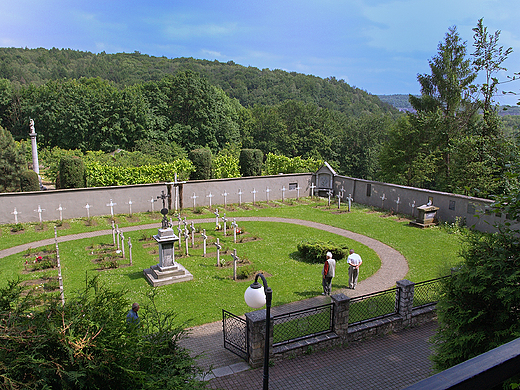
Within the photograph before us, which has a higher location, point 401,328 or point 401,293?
point 401,293

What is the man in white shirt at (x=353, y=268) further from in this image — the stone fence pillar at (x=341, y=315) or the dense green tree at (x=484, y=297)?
the dense green tree at (x=484, y=297)

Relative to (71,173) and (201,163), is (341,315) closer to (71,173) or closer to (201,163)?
(71,173)

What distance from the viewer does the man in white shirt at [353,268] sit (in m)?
13.2

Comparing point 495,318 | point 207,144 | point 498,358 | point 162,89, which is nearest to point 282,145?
point 207,144

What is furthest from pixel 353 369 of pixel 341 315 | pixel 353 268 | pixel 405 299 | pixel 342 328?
pixel 353 268

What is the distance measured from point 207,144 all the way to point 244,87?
54.4 m

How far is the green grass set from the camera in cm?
1285

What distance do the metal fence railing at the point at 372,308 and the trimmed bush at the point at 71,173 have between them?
20767 mm

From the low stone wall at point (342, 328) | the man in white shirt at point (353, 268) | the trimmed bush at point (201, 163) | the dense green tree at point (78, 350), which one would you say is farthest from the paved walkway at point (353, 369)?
the trimmed bush at point (201, 163)

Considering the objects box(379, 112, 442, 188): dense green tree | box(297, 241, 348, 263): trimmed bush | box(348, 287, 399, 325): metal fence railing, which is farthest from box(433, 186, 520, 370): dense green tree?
box(379, 112, 442, 188): dense green tree

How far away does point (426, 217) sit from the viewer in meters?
21.7

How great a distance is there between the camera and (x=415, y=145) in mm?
34156

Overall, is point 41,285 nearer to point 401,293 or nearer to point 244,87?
point 401,293

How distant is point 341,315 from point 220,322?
354cm
